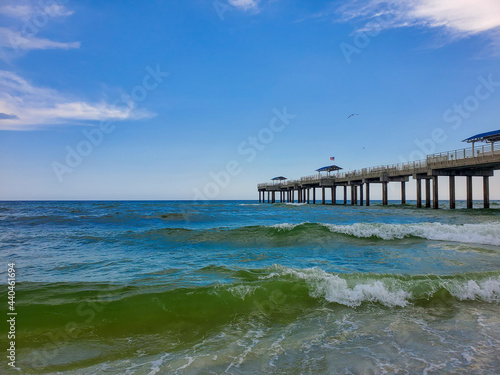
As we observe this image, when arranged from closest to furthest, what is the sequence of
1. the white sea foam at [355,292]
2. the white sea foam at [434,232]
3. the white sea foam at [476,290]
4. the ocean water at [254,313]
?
1. the ocean water at [254,313]
2. the white sea foam at [355,292]
3. the white sea foam at [476,290]
4. the white sea foam at [434,232]

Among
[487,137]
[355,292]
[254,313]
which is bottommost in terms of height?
[254,313]

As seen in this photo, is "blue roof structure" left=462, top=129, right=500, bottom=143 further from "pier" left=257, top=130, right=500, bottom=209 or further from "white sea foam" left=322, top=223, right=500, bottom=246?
"white sea foam" left=322, top=223, right=500, bottom=246

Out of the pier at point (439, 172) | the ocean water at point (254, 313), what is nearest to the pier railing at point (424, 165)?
the pier at point (439, 172)

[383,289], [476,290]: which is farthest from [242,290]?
[476,290]

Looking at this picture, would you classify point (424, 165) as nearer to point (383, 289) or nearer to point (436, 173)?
point (436, 173)

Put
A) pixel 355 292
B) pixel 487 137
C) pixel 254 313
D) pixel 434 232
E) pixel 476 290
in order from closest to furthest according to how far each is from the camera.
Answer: pixel 254 313 → pixel 355 292 → pixel 476 290 → pixel 434 232 → pixel 487 137

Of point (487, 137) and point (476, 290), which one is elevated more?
point (487, 137)

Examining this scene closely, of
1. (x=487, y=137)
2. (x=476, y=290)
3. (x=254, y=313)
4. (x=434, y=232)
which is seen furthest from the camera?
(x=487, y=137)

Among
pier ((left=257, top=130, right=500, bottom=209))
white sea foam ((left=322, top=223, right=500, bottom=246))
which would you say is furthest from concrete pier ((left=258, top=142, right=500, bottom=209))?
white sea foam ((left=322, top=223, right=500, bottom=246))

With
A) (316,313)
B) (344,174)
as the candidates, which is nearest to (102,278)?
(316,313)

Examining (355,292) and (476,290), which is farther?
(476,290)

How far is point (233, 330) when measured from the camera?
4516mm

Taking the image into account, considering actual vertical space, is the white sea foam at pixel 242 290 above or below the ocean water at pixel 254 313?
above

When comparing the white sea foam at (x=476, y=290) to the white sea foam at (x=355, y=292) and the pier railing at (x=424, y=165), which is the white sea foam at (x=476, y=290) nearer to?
the white sea foam at (x=355, y=292)
